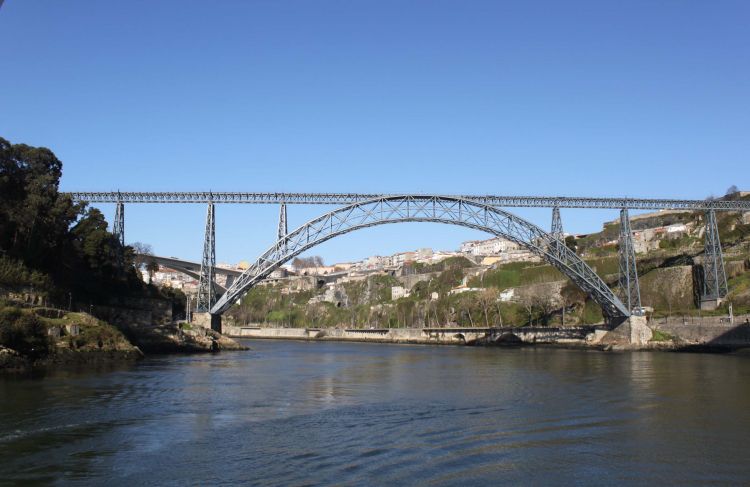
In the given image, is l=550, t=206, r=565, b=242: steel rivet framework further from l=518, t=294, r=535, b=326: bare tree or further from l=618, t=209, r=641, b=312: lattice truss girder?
l=518, t=294, r=535, b=326: bare tree

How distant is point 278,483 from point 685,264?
208 ft

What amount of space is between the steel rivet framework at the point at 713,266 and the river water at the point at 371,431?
28.3 m

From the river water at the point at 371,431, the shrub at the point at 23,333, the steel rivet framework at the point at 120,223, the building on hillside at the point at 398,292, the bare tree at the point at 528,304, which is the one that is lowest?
the river water at the point at 371,431

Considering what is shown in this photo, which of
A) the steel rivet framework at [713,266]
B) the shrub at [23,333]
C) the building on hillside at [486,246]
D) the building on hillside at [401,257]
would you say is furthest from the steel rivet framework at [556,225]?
the building on hillside at [401,257]

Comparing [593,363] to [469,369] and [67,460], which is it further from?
[67,460]

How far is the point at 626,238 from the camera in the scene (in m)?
53.3

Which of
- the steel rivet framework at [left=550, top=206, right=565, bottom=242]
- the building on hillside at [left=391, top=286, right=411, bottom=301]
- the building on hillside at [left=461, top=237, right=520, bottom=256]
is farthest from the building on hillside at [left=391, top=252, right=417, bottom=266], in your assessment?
the steel rivet framework at [left=550, top=206, right=565, bottom=242]

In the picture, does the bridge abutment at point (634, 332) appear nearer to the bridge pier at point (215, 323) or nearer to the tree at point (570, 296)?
→ the tree at point (570, 296)

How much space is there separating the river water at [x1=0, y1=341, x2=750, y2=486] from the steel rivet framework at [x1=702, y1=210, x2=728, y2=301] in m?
28.3

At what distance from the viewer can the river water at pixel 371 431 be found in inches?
466

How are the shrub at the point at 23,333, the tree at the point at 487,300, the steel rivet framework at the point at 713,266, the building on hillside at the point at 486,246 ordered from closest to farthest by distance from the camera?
the shrub at the point at 23,333 → the steel rivet framework at the point at 713,266 → the tree at the point at 487,300 → the building on hillside at the point at 486,246

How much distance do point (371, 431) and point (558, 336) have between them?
52.6 meters

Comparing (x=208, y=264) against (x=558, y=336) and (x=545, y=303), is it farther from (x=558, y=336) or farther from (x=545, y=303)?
(x=545, y=303)

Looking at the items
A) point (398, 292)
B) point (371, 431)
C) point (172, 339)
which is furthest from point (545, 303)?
point (371, 431)
